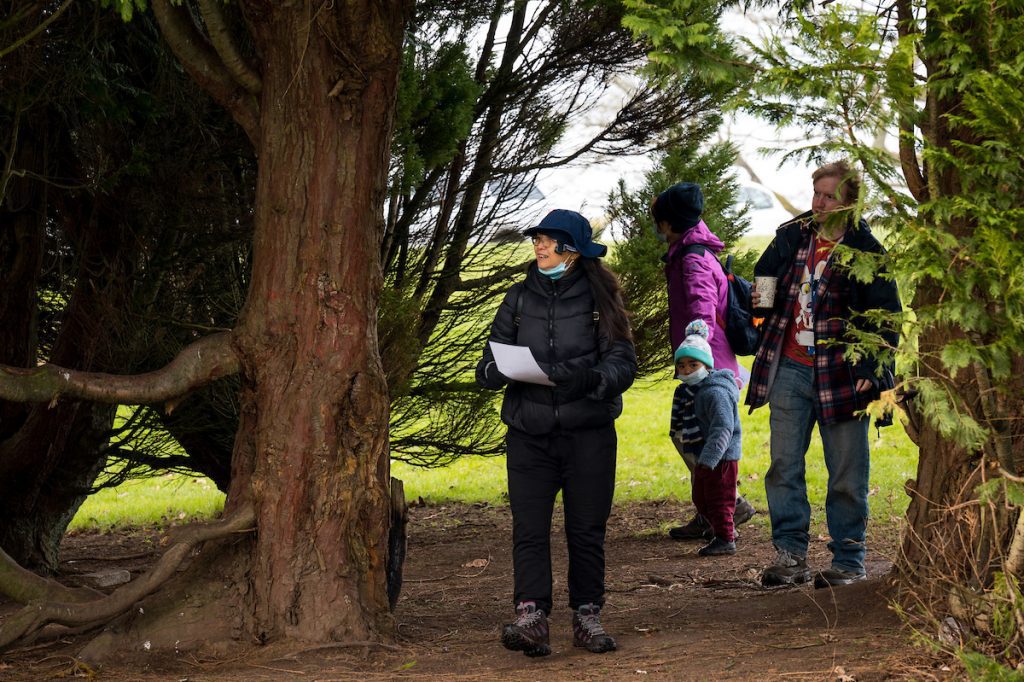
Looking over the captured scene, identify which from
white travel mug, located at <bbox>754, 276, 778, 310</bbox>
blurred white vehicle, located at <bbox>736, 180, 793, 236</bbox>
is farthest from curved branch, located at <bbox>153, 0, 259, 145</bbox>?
blurred white vehicle, located at <bbox>736, 180, 793, 236</bbox>

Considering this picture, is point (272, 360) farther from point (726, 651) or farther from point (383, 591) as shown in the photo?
point (726, 651)

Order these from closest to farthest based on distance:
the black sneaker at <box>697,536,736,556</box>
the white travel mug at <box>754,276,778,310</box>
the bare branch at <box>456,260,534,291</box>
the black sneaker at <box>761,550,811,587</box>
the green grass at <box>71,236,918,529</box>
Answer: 1. the white travel mug at <box>754,276,778,310</box>
2. the black sneaker at <box>761,550,811,587</box>
3. the black sneaker at <box>697,536,736,556</box>
4. the bare branch at <box>456,260,534,291</box>
5. the green grass at <box>71,236,918,529</box>

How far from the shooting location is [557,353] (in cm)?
458

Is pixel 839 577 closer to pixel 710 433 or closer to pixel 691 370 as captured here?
pixel 710 433

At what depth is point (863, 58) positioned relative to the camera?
3.54 m

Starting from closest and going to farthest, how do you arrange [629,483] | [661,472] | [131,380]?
[131,380]
[629,483]
[661,472]

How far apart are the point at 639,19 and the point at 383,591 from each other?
8.51 feet

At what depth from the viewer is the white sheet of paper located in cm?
439

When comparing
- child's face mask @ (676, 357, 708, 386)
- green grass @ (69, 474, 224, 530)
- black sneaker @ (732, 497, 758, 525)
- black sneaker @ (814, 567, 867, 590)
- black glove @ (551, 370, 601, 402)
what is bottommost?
green grass @ (69, 474, 224, 530)

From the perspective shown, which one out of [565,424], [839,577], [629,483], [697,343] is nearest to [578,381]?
[565,424]

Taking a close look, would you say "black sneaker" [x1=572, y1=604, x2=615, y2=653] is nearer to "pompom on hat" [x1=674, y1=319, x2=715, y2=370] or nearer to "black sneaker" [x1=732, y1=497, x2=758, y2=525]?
Answer: "pompom on hat" [x1=674, y1=319, x2=715, y2=370]

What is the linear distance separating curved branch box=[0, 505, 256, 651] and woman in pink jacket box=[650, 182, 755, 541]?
2.55 meters

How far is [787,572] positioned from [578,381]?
1.71 meters

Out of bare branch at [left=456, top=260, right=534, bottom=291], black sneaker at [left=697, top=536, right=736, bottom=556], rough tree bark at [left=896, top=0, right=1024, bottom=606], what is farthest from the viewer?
bare branch at [left=456, top=260, right=534, bottom=291]
